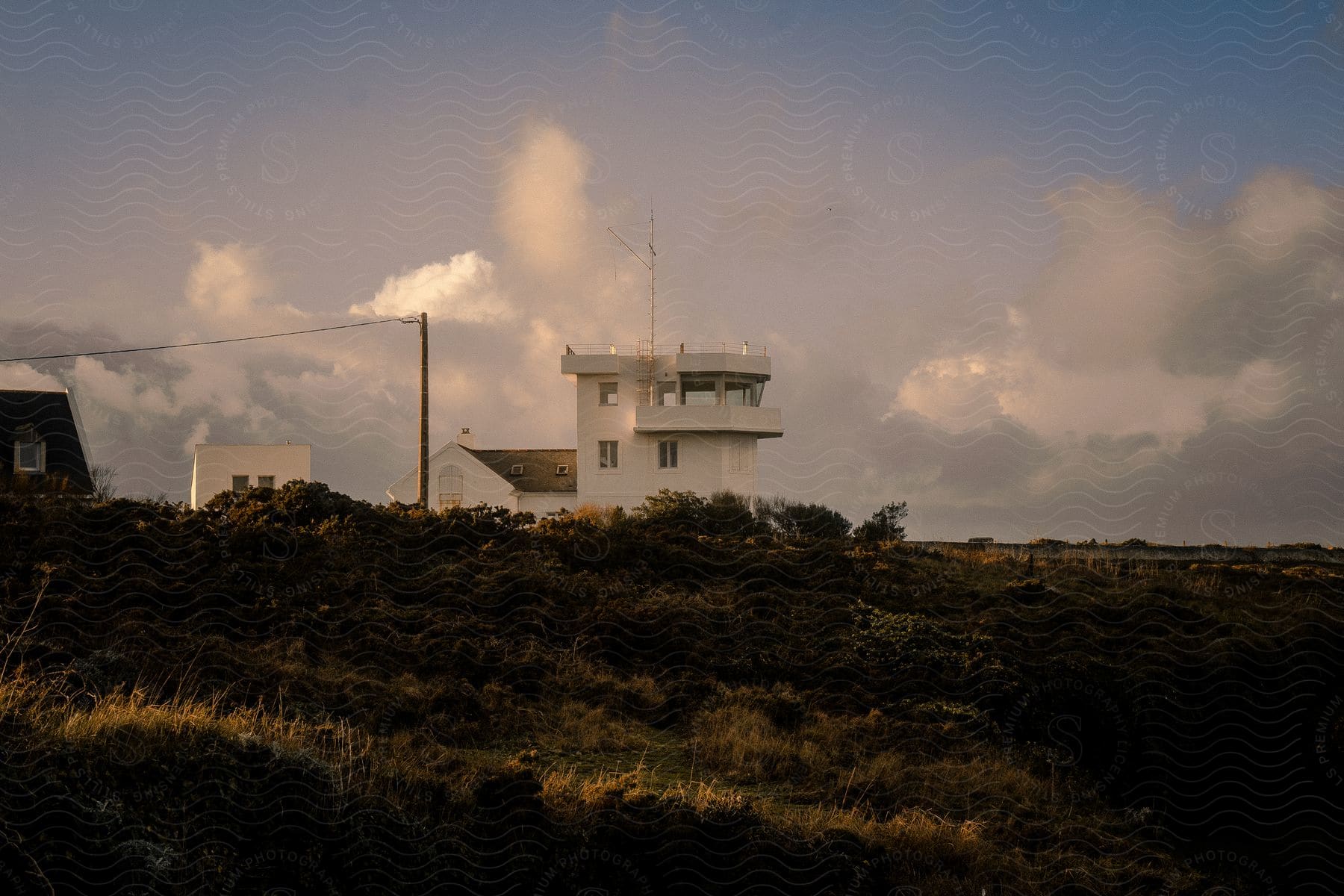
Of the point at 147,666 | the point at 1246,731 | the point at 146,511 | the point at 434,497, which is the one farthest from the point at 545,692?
the point at 434,497

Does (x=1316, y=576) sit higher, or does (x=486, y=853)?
(x=1316, y=576)

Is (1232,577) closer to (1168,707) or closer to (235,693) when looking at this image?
(1168,707)

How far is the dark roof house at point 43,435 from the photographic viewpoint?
105 ft

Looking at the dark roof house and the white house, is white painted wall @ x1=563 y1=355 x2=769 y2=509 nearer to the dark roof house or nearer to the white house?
the white house

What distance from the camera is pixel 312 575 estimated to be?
1628 centimetres

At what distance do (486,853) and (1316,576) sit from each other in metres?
20.7

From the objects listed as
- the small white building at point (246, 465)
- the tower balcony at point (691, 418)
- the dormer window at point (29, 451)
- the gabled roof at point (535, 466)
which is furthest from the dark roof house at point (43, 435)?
the tower balcony at point (691, 418)

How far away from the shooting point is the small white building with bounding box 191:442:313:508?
38344 millimetres

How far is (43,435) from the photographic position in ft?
109

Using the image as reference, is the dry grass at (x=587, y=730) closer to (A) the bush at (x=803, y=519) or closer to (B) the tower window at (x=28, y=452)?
(A) the bush at (x=803, y=519)

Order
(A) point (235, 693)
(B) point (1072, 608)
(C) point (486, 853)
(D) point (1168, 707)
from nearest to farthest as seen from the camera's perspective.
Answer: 1. (C) point (486, 853)
2. (A) point (235, 693)
3. (D) point (1168, 707)
4. (B) point (1072, 608)

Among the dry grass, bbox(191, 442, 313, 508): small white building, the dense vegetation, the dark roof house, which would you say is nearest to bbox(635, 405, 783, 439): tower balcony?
bbox(191, 442, 313, 508): small white building

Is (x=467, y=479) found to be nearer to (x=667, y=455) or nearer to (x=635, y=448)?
(x=635, y=448)

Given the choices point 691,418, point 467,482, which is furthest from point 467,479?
point 691,418
